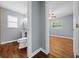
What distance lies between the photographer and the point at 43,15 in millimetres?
2725

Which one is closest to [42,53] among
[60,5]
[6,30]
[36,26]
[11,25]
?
[36,26]

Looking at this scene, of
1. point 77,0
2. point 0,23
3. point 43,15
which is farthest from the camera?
point 0,23

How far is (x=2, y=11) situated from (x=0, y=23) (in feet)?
2.33

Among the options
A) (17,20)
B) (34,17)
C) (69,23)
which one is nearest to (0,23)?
(17,20)

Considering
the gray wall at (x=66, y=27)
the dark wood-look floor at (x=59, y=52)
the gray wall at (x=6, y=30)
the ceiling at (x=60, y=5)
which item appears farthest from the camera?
the gray wall at (x=66, y=27)

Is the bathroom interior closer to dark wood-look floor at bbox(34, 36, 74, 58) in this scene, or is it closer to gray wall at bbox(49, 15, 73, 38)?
dark wood-look floor at bbox(34, 36, 74, 58)

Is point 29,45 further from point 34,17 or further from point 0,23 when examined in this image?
point 0,23

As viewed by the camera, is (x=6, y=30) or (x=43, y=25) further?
(x=6, y=30)

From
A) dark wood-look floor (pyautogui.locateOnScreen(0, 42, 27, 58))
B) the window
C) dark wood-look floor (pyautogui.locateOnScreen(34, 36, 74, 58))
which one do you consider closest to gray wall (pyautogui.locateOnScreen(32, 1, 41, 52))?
dark wood-look floor (pyautogui.locateOnScreen(34, 36, 74, 58))

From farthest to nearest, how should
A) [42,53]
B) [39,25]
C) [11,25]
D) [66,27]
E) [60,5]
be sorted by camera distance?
[66,27], [11,25], [60,5], [39,25], [42,53]

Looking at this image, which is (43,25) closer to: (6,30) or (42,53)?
(42,53)

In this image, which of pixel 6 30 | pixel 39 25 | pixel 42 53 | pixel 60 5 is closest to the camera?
pixel 42 53

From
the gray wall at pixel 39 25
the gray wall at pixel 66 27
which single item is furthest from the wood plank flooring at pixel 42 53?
the gray wall at pixel 66 27

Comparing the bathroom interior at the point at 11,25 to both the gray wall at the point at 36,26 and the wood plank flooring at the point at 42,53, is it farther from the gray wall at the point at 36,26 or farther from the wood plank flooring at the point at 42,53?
the gray wall at the point at 36,26
